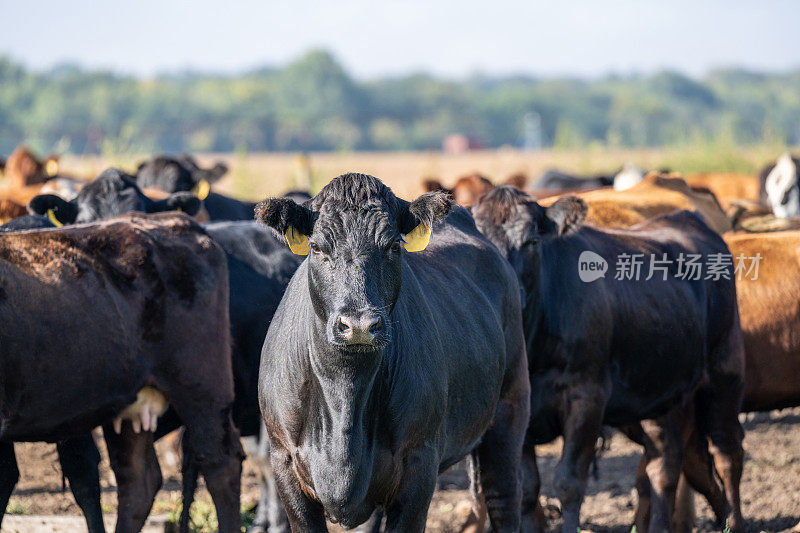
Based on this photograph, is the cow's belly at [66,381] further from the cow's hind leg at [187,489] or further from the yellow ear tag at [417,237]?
the yellow ear tag at [417,237]

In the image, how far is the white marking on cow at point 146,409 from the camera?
5324 mm

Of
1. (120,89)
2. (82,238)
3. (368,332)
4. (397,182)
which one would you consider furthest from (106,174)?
(120,89)

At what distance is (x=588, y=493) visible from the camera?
7781mm

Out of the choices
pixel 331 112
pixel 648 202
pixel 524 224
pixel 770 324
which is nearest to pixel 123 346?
pixel 524 224

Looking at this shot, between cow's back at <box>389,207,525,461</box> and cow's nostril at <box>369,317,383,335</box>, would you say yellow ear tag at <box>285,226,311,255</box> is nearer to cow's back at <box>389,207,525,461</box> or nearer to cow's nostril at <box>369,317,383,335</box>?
cow's back at <box>389,207,525,461</box>

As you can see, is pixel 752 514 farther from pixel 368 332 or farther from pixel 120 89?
pixel 120 89

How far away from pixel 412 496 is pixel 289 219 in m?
1.13

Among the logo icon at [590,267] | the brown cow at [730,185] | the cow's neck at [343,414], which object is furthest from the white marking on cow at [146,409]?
the brown cow at [730,185]

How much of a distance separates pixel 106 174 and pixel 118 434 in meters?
2.34

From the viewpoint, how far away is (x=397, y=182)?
32.0 metres

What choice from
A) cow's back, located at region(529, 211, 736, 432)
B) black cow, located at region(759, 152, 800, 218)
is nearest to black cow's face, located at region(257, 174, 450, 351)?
cow's back, located at region(529, 211, 736, 432)

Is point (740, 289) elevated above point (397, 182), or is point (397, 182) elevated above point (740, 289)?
point (740, 289)

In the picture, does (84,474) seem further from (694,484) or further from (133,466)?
(694,484)

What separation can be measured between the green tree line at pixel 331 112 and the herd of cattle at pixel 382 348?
5617 centimetres
